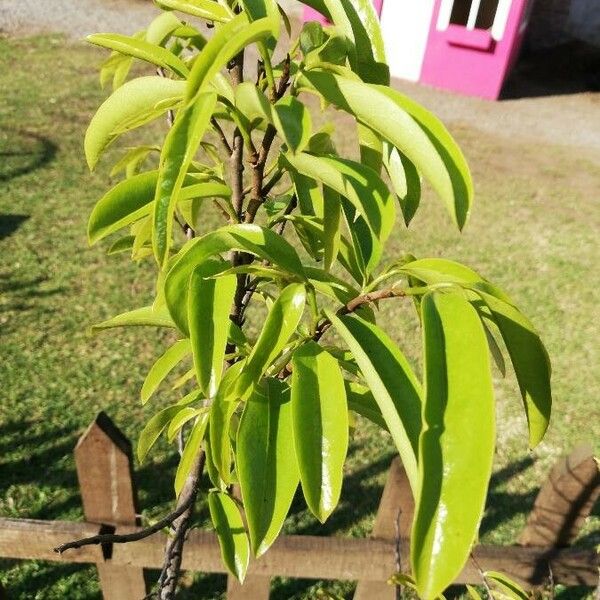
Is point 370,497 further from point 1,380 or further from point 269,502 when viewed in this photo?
point 269,502

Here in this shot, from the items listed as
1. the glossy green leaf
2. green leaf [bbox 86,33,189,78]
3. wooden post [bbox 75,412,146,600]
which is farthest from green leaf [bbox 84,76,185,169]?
wooden post [bbox 75,412,146,600]

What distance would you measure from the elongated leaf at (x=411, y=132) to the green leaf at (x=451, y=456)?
0.53ft

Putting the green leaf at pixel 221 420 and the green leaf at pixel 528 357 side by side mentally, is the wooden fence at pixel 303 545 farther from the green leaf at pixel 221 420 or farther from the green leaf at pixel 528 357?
the green leaf at pixel 528 357

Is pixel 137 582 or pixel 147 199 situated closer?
pixel 147 199

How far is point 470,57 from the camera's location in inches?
367

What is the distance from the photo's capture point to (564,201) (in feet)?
21.1

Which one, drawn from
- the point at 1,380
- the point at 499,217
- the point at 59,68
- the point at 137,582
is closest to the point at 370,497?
the point at 137,582

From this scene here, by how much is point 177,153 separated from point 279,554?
155cm

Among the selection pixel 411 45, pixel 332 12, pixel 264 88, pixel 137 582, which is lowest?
pixel 137 582

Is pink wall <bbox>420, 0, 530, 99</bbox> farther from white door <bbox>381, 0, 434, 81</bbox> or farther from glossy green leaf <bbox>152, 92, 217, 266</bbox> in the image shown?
glossy green leaf <bbox>152, 92, 217, 266</bbox>

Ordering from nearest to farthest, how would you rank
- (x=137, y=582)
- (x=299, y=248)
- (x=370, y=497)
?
(x=137, y=582)
(x=370, y=497)
(x=299, y=248)

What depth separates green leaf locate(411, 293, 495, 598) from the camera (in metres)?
0.58

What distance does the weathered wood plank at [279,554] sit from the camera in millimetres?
1885

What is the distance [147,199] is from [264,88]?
24 centimetres
